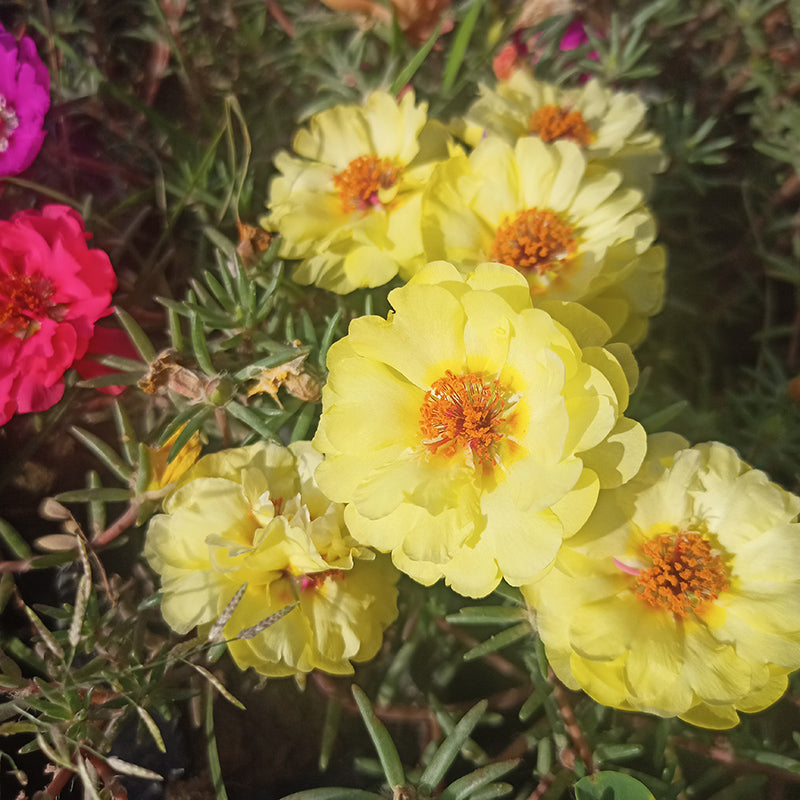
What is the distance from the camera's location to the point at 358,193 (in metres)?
1.12

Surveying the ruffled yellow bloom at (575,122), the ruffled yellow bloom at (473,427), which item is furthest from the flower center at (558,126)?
the ruffled yellow bloom at (473,427)

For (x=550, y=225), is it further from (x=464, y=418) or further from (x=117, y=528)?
(x=117, y=528)

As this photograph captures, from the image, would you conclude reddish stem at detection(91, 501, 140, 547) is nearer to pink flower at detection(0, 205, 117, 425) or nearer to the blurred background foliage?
the blurred background foliage

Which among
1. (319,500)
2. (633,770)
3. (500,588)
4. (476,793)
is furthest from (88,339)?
(633,770)

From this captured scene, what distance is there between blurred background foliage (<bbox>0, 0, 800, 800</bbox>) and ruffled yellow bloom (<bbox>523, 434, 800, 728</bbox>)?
7.1 inches

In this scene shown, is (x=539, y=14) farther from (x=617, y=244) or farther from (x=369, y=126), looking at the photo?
(x=617, y=244)

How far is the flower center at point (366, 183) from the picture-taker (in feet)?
3.67

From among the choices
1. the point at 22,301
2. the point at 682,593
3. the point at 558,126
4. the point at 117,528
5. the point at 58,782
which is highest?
the point at 558,126

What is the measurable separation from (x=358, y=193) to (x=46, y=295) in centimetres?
54

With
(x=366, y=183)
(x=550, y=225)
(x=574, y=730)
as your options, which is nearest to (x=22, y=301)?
(x=366, y=183)

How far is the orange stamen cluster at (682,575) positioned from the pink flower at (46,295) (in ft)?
2.85

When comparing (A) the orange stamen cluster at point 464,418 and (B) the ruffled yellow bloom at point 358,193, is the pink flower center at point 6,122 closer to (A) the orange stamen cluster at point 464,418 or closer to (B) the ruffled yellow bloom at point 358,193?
(B) the ruffled yellow bloom at point 358,193

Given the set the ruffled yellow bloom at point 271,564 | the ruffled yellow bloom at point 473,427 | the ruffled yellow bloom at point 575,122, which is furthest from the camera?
the ruffled yellow bloom at point 575,122

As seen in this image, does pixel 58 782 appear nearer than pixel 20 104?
Yes
